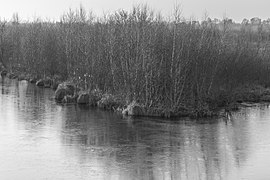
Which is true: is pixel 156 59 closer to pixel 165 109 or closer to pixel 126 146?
pixel 165 109

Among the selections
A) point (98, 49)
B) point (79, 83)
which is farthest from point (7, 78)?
point (98, 49)

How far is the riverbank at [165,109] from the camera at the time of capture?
27812 millimetres

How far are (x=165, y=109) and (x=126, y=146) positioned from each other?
746cm

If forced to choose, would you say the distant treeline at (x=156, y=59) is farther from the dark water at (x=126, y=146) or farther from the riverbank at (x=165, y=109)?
the dark water at (x=126, y=146)

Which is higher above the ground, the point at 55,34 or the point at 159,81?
the point at 55,34

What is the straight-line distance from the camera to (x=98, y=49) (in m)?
32.8

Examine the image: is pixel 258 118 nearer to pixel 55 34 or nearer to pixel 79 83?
pixel 79 83

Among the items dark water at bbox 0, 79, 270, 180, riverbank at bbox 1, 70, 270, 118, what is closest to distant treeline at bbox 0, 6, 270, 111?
riverbank at bbox 1, 70, 270, 118

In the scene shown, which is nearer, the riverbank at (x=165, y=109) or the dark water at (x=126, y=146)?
the dark water at (x=126, y=146)

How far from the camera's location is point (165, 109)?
27.7 meters

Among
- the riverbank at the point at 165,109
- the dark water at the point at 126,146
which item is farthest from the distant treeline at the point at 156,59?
the dark water at the point at 126,146

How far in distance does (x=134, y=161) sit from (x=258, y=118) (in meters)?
12.5

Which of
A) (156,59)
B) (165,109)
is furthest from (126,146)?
(156,59)

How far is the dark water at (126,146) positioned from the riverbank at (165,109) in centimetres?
107
